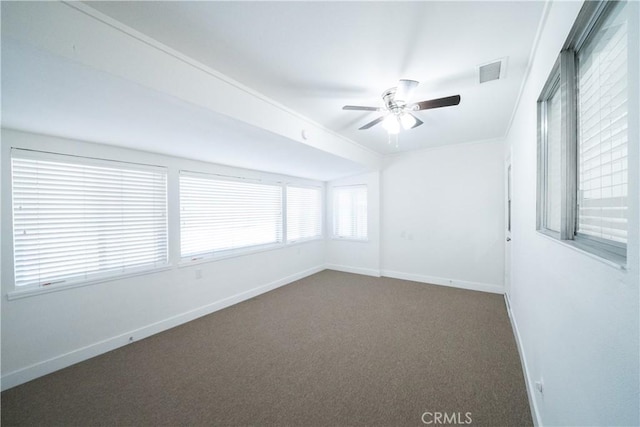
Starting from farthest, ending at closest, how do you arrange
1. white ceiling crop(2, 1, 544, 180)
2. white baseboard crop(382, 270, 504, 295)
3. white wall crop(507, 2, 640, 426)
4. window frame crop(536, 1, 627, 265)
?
white baseboard crop(382, 270, 504, 295) < white ceiling crop(2, 1, 544, 180) < window frame crop(536, 1, 627, 265) < white wall crop(507, 2, 640, 426)

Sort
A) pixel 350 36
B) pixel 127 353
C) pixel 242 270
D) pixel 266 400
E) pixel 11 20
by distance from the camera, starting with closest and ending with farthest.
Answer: pixel 11 20 → pixel 350 36 → pixel 266 400 → pixel 127 353 → pixel 242 270

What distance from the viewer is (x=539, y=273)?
168cm

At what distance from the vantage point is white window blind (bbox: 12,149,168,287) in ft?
7.23

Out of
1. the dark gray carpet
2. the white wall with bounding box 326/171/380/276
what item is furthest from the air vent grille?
the white wall with bounding box 326/171/380/276

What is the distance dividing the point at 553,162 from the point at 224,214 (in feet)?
12.4

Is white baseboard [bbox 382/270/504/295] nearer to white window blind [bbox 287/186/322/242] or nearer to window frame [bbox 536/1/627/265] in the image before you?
white window blind [bbox 287/186/322/242]

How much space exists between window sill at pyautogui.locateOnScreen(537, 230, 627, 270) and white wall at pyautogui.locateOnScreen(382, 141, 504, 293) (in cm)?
A: 343

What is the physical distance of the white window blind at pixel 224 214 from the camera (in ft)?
11.1

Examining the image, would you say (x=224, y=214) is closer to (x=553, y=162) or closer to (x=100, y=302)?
(x=100, y=302)

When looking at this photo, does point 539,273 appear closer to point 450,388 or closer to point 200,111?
point 450,388

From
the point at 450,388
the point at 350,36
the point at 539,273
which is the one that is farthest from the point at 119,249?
the point at 539,273

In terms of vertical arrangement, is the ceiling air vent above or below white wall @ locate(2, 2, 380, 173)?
above

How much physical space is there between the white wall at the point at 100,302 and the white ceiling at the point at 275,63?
0.28 m

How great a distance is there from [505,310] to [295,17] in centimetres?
422
